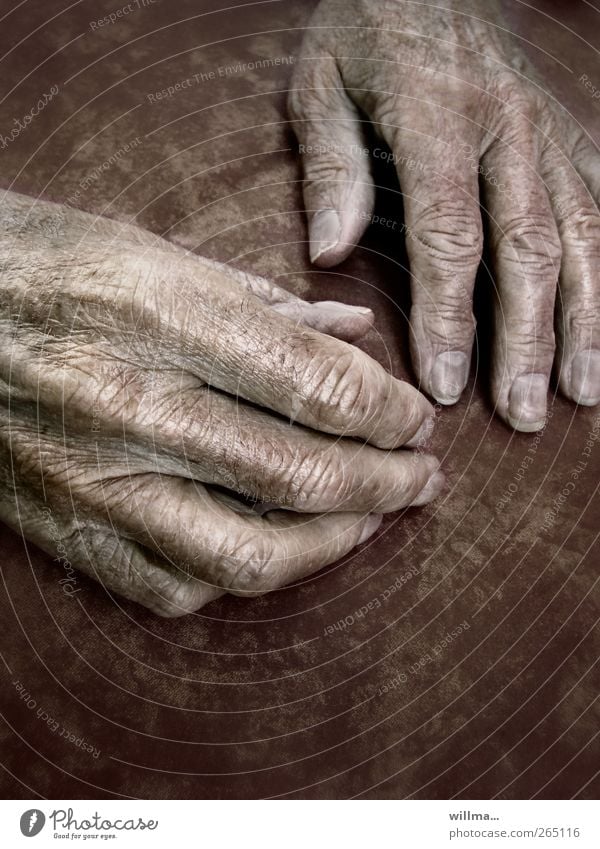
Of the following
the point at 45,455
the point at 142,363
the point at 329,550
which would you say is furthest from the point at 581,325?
the point at 45,455

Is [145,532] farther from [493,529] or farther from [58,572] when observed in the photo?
[493,529]

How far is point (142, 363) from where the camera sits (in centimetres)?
108

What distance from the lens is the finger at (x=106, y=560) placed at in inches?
41.9

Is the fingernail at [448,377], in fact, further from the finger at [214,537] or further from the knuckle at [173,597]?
the knuckle at [173,597]

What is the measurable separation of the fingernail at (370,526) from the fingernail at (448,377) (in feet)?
0.82

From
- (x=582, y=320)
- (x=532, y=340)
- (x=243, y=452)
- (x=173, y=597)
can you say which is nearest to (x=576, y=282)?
(x=582, y=320)

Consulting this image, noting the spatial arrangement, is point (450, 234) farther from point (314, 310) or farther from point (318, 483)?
point (318, 483)

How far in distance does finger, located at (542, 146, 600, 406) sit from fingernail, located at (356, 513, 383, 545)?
1.51 feet

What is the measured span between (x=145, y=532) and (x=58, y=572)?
0.17 m

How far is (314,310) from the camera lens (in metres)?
1.24

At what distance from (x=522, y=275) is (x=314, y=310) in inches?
17.5
